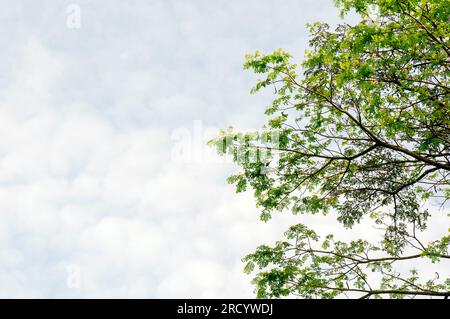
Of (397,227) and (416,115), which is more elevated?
(416,115)

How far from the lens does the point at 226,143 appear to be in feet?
33.4

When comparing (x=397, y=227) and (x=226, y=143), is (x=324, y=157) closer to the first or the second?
(x=226, y=143)

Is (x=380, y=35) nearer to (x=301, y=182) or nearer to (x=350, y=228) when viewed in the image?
(x=301, y=182)

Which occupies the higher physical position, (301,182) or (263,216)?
(301,182)

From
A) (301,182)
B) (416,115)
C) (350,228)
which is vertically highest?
(416,115)

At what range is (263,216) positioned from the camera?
10.7 meters
